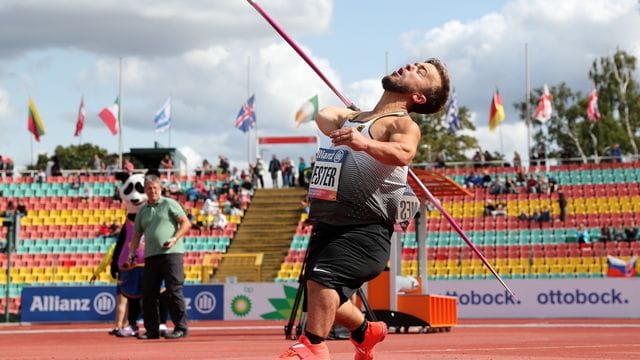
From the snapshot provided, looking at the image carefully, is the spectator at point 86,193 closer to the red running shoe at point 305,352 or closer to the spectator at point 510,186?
the spectator at point 510,186

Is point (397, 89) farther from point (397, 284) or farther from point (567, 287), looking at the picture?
point (567, 287)

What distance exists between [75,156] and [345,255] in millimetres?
96925

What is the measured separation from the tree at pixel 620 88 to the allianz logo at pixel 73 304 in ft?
175

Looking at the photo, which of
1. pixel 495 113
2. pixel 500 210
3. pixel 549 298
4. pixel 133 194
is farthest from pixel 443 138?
pixel 133 194

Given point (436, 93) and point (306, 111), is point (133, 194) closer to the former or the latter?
point (436, 93)

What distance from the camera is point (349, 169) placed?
6.16 meters

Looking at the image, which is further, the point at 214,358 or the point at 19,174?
the point at 19,174

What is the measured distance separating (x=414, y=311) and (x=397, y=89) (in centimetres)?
1214

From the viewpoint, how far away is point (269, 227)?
40188 mm

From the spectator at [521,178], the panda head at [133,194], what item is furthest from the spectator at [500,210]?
the panda head at [133,194]

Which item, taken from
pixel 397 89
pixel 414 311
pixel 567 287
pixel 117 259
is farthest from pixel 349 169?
pixel 567 287

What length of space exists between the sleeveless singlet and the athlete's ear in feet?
0.50

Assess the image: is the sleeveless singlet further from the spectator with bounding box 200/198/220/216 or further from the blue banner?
the spectator with bounding box 200/198/220/216

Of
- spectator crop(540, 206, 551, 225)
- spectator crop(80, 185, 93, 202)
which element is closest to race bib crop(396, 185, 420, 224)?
spectator crop(540, 206, 551, 225)
